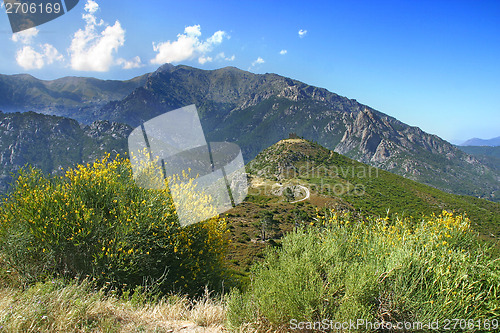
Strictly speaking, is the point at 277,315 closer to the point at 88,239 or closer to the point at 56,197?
the point at 88,239

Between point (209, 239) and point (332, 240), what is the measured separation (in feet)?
16.9

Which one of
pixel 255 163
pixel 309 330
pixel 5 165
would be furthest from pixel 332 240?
pixel 5 165

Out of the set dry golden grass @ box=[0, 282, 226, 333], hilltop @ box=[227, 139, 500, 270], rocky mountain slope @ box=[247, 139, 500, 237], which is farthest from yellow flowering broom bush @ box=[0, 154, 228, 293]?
rocky mountain slope @ box=[247, 139, 500, 237]

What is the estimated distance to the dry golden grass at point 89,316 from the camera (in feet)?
11.4

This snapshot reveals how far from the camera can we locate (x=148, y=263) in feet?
24.5

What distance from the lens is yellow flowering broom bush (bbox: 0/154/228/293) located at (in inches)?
267
